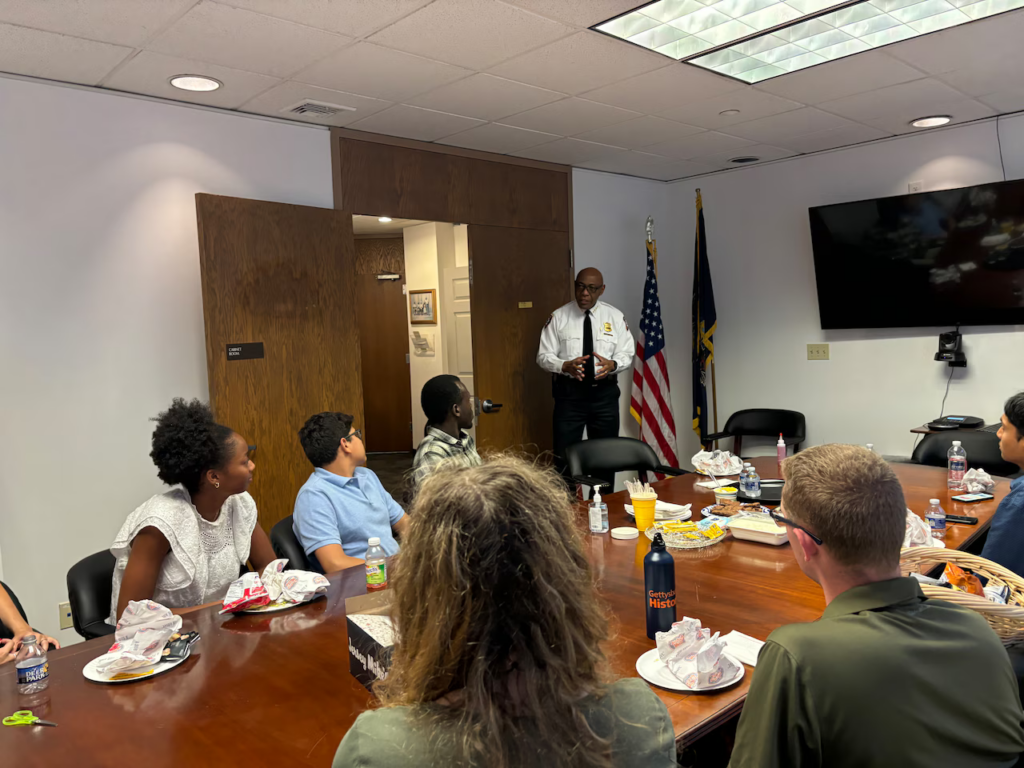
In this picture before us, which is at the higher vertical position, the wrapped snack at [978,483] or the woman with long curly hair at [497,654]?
the woman with long curly hair at [497,654]

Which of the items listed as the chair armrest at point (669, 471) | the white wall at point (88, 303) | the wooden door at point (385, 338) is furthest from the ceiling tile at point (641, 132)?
the wooden door at point (385, 338)

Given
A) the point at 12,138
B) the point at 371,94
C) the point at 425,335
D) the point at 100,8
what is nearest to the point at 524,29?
the point at 371,94

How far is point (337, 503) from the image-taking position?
2.59 meters

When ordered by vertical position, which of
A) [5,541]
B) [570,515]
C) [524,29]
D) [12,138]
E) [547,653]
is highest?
[524,29]

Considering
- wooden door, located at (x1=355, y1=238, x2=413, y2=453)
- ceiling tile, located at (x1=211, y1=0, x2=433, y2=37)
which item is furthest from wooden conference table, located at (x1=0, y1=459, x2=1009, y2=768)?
wooden door, located at (x1=355, y1=238, x2=413, y2=453)

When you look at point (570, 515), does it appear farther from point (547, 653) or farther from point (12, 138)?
point (12, 138)

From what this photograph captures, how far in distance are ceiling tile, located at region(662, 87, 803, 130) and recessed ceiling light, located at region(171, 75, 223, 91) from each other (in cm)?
244

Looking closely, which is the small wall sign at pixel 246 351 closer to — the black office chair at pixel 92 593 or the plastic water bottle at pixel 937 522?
the black office chair at pixel 92 593

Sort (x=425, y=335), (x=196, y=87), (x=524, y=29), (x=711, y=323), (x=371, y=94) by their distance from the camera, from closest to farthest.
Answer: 1. (x=524, y=29)
2. (x=196, y=87)
3. (x=371, y=94)
4. (x=711, y=323)
5. (x=425, y=335)

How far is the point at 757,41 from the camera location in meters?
3.30

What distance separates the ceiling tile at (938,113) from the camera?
4.29m

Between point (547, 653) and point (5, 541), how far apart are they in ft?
10.8

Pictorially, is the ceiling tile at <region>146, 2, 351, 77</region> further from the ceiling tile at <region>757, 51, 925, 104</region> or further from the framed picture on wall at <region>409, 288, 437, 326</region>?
the framed picture on wall at <region>409, 288, 437, 326</region>

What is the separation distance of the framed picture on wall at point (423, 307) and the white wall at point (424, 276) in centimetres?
4
